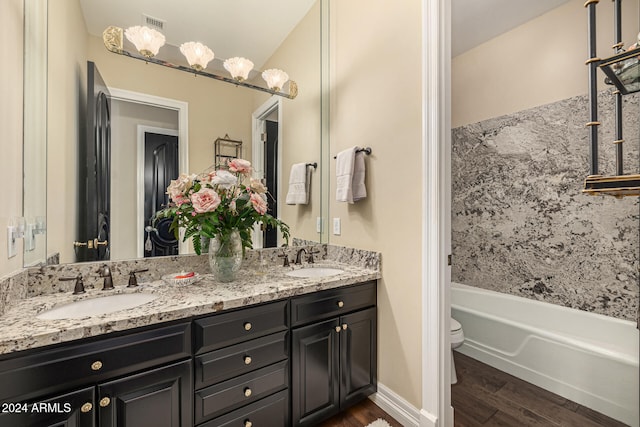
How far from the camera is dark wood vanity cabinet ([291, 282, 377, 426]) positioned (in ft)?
4.90

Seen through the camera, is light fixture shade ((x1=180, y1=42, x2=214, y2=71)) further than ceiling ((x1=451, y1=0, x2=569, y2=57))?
No

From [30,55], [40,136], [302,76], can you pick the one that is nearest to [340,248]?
[302,76]

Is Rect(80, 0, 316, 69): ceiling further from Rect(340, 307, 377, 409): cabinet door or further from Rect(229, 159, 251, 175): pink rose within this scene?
Rect(340, 307, 377, 409): cabinet door

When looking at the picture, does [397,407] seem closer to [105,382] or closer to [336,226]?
[336,226]

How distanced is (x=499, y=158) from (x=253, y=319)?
262cm

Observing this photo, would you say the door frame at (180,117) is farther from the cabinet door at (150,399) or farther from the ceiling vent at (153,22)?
the cabinet door at (150,399)

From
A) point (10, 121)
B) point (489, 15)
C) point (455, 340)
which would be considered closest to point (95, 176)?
point (10, 121)

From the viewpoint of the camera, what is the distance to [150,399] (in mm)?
1102

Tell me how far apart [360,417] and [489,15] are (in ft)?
10.3

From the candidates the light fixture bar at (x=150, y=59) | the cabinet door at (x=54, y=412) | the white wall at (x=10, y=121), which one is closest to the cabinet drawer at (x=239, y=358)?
the cabinet door at (x=54, y=412)

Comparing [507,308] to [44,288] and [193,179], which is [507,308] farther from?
[44,288]

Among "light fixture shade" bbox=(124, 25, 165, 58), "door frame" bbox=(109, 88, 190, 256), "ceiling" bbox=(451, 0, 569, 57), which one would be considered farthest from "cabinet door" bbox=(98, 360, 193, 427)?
"ceiling" bbox=(451, 0, 569, 57)

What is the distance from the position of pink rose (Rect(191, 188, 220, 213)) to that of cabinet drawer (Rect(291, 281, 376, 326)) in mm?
619

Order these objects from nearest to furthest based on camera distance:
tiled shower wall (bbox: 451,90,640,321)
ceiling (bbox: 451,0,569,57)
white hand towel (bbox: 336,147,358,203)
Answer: white hand towel (bbox: 336,147,358,203) < tiled shower wall (bbox: 451,90,640,321) < ceiling (bbox: 451,0,569,57)
